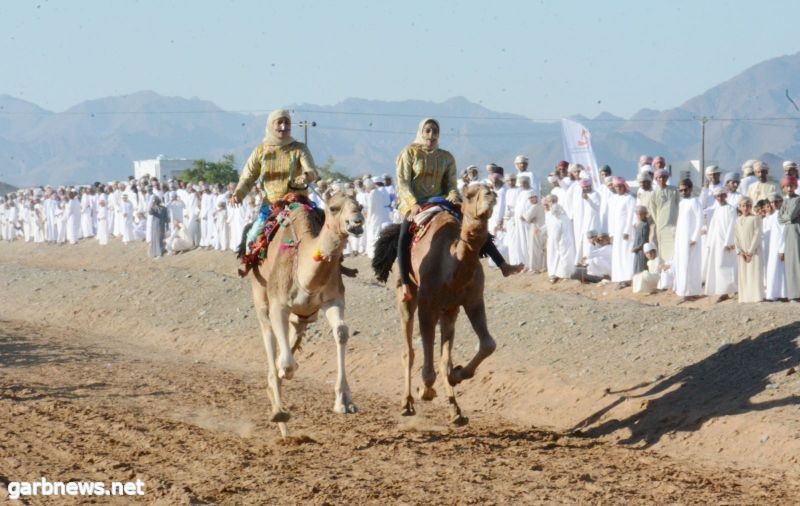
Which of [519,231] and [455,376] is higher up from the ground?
[519,231]

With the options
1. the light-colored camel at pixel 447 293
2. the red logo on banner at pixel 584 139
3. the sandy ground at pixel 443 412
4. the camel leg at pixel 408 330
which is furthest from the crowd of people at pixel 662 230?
the light-colored camel at pixel 447 293

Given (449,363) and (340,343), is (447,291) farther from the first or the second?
(340,343)

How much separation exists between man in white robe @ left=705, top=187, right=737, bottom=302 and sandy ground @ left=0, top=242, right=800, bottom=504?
0.35 m

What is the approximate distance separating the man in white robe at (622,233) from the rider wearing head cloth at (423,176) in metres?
8.70

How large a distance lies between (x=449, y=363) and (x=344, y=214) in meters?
2.36

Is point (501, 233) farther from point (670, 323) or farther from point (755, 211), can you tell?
point (670, 323)

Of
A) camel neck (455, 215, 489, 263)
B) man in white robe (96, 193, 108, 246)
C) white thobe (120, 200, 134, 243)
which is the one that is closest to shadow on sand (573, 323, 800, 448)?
camel neck (455, 215, 489, 263)

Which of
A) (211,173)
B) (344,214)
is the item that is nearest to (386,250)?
(344,214)

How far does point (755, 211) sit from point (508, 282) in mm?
7045

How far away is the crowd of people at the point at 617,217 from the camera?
13.5m

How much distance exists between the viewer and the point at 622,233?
22438 millimetres

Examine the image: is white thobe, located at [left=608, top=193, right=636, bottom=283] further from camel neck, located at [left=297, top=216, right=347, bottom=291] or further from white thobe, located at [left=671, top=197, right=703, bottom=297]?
camel neck, located at [left=297, top=216, right=347, bottom=291]

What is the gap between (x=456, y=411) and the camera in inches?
496

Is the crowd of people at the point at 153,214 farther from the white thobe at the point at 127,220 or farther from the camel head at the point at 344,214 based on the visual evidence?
the camel head at the point at 344,214
